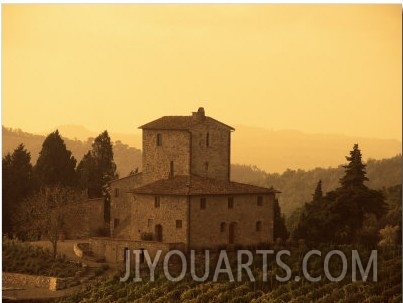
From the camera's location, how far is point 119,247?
144 feet

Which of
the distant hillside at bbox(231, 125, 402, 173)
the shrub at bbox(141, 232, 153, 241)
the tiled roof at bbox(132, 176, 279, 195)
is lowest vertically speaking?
the shrub at bbox(141, 232, 153, 241)

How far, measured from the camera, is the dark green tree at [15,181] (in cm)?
4488

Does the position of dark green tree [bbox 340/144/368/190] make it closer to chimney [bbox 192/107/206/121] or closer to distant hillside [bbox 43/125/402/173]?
distant hillside [bbox 43/125/402/173]

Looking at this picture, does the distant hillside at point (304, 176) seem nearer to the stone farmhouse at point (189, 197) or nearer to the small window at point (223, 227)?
the stone farmhouse at point (189, 197)

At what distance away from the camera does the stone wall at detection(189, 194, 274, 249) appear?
4381 cm

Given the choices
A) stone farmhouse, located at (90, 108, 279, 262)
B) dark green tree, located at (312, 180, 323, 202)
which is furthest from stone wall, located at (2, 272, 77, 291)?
dark green tree, located at (312, 180, 323, 202)

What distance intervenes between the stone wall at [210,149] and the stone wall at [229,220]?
36.5 inches

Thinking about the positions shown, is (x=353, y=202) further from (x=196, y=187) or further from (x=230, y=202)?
(x=196, y=187)

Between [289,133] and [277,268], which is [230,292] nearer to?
[277,268]

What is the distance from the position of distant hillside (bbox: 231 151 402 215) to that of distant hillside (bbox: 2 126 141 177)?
8.57 ft

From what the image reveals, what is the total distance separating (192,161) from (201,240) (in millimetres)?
2154

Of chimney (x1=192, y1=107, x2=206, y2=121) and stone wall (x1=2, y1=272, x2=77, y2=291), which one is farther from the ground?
chimney (x1=192, y1=107, x2=206, y2=121)

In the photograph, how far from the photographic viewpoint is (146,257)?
143 ft

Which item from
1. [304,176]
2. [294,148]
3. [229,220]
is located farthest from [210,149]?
[304,176]
